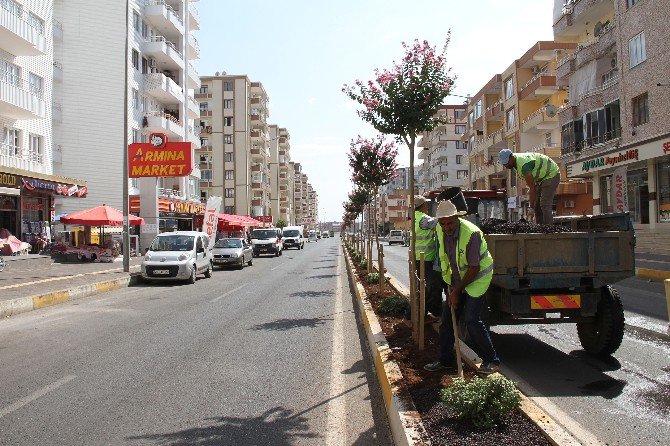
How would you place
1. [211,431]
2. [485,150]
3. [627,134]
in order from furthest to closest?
[485,150] → [627,134] → [211,431]

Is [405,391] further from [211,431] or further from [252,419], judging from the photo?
[211,431]

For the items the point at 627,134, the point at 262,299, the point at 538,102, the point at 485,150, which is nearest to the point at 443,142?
the point at 485,150

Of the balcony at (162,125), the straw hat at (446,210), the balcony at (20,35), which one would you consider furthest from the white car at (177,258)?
the balcony at (162,125)

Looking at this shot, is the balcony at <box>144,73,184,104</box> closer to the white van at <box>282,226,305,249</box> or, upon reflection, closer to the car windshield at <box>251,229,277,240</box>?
the car windshield at <box>251,229,277,240</box>

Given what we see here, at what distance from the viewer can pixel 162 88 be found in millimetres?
38750

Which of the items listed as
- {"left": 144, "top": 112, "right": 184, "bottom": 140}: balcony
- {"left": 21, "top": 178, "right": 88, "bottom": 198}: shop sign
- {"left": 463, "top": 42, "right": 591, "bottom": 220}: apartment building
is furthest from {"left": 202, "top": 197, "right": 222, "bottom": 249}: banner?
{"left": 463, "top": 42, "right": 591, "bottom": 220}: apartment building

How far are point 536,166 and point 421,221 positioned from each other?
215 centimetres

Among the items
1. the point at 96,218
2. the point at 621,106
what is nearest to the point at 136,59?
the point at 96,218

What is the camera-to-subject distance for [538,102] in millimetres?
44438

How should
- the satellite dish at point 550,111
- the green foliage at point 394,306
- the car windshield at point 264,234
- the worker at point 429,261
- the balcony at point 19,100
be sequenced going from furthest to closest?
the car windshield at point 264,234 → the satellite dish at point 550,111 → the balcony at point 19,100 → the green foliage at point 394,306 → the worker at point 429,261

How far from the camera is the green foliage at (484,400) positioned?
380cm

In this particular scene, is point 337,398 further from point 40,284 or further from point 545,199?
point 40,284

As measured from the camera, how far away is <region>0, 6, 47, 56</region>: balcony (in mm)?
23438

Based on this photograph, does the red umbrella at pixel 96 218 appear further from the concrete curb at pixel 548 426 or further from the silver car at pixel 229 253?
the concrete curb at pixel 548 426
